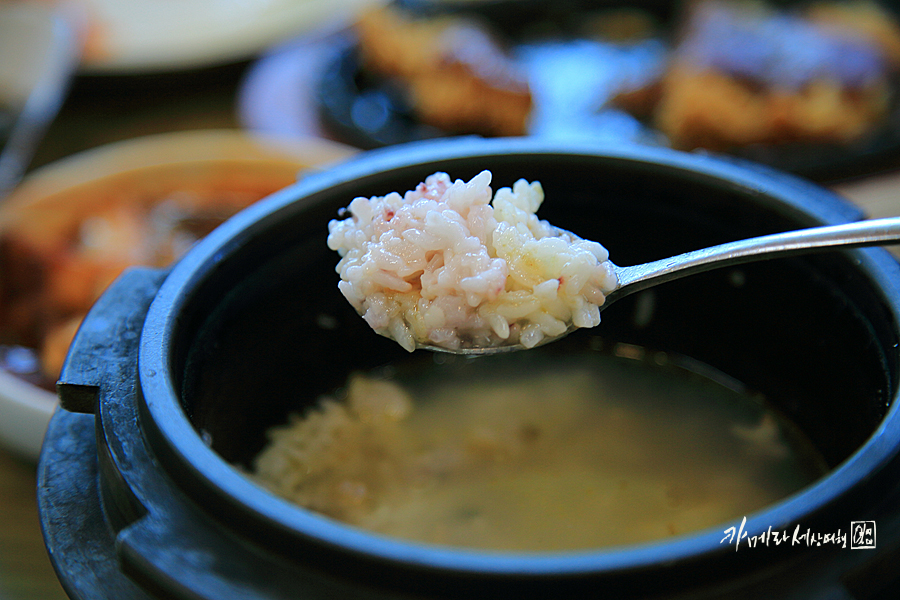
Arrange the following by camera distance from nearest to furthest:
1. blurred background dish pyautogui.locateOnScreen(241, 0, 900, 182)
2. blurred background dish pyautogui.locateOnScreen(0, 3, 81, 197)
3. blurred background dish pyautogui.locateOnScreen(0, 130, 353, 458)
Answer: blurred background dish pyautogui.locateOnScreen(0, 130, 353, 458)
blurred background dish pyautogui.locateOnScreen(0, 3, 81, 197)
blurred background dish pyautogui.locateOnScreen(241, 0, 900, 182)

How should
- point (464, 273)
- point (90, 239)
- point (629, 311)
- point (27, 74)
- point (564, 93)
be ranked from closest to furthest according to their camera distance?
point (464, 273), point (629, 311), point (90, 239), point (27, 74), point (564, 93)

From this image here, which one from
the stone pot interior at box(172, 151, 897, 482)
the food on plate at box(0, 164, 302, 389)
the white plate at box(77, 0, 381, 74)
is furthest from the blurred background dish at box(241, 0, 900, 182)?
the stone pot interior at box(172, 151, 897, 482)

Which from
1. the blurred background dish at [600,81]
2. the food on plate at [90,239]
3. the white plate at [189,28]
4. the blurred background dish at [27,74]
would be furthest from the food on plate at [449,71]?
the blurred background dish at [27,74]

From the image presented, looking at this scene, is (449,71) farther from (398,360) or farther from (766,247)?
(766,247)

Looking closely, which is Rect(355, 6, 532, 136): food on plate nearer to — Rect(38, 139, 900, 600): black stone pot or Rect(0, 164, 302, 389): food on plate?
Rect(0, 164, 302, 389): food on plate

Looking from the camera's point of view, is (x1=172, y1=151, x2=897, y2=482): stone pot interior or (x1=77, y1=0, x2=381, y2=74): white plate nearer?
(x1=172, y1=151, x2=897, y2=482): stone pot interior

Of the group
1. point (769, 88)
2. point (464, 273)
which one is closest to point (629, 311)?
point (464, 273)

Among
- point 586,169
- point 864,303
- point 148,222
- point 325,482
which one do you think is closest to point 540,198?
point 586,169
